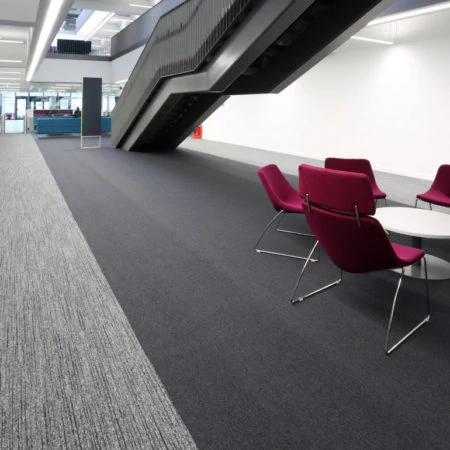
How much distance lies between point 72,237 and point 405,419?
371 cm

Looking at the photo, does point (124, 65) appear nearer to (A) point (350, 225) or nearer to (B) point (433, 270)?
(B) point (433, 270)

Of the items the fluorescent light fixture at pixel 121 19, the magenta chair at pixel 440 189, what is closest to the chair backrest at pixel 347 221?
the magenta chair at pixel 440 189

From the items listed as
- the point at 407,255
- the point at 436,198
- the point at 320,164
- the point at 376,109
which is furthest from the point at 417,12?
the point at 407,255

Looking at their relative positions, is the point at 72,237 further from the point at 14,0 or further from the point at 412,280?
the point at 14,0

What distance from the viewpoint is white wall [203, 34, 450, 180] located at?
9320mm

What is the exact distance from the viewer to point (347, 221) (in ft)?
9.29

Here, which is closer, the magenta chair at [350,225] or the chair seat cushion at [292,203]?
the magenta chair at [350,225]

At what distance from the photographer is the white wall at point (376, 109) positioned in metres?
9.32

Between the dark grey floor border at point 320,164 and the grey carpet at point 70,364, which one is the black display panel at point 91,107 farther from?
the grey carpet at point 70,364

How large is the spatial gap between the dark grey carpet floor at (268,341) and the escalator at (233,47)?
2.50 metres

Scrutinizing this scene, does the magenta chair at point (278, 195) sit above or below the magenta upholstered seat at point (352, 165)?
below

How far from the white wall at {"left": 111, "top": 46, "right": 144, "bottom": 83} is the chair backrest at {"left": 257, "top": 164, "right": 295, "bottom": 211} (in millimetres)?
13586

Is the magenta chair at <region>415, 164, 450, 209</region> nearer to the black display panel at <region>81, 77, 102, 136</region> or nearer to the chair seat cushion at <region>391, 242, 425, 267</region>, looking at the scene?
the chair seat cushion at <region>391, 242, 425, 267</region>

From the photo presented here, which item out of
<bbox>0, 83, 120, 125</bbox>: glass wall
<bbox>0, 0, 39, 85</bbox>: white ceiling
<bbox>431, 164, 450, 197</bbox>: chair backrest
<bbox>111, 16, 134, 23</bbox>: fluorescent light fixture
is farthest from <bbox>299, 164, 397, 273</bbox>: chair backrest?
<bbox>0, 83, 120, 125</bbox>: glass wall
